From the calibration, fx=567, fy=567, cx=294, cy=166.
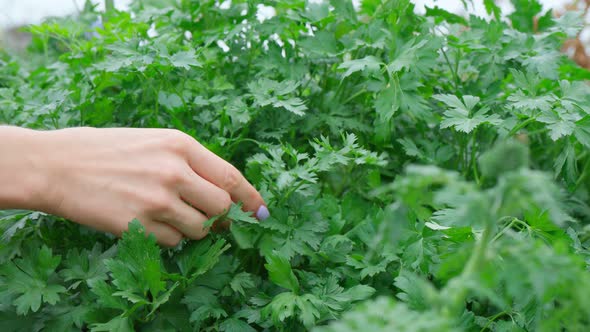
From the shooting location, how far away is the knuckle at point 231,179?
908mm

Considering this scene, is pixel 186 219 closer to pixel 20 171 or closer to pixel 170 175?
pixel 170 175

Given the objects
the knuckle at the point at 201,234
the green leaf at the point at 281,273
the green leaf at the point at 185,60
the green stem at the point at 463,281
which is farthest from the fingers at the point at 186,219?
the green stem at the point at 463,281

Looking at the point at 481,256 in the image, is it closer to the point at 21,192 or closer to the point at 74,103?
the point at 21,192

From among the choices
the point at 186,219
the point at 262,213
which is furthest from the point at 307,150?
the point at 186,219

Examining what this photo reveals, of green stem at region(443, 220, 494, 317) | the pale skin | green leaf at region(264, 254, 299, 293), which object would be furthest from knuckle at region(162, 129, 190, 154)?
green stem at region(443, 220, 494, 317)

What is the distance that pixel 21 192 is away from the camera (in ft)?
2.68

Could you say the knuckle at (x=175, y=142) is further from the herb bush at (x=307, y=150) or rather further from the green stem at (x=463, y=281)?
the green stem at (x=463, y=281)

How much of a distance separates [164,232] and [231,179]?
13cm

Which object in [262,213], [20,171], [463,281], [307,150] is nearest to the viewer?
[463,281]

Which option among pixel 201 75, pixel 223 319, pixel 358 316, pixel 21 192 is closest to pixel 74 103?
pixel 201 75

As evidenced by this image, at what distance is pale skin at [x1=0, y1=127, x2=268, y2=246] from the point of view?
821 millimetres

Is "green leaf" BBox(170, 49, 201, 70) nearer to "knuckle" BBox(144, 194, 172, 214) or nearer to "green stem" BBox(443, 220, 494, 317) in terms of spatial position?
"knuckle" BBox(144, 194, 172, 214)

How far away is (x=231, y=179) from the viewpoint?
35.8 inches

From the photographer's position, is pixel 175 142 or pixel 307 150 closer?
pixel 175 142
